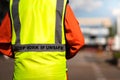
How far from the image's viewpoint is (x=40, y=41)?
14.2 feet

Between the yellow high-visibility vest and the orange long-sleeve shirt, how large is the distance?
0.16ft

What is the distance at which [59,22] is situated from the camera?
4.36 m

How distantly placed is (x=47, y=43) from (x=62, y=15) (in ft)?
0.96

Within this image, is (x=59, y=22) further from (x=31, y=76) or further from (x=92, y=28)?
(x=92, y=28)

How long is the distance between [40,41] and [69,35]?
0.27 metres

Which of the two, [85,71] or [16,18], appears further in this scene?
[85,71]

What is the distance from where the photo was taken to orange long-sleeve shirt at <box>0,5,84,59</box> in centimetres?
434

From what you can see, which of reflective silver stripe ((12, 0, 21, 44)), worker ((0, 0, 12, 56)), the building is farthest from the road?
the building

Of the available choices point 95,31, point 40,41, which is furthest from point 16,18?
point 95,31

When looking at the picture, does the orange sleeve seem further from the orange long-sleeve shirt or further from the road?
the road

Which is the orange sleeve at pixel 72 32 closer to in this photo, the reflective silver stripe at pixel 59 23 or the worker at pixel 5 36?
the reflective silver stripe at pixel 59 23

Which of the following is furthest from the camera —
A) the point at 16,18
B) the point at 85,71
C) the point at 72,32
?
the point at 85,71

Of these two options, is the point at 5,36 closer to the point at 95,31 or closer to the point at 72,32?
the point at 72,32

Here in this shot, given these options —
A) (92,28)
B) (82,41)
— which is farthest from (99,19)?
(82,41)
